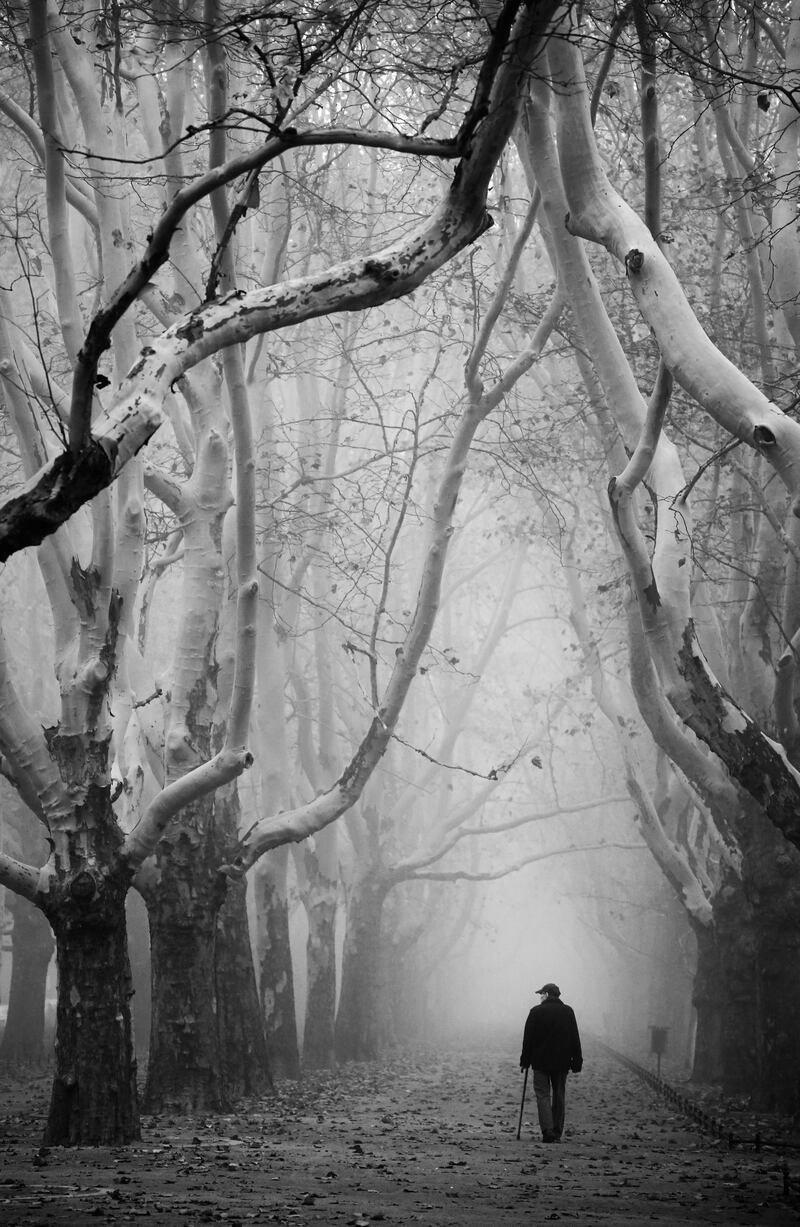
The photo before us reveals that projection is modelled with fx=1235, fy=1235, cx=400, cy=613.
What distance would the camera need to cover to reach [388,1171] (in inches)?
315

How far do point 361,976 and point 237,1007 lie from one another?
27.1 feet

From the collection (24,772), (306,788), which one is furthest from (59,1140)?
(306,788)

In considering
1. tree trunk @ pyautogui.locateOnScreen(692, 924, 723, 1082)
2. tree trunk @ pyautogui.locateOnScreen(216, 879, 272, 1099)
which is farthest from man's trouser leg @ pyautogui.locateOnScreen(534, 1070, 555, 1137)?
tree trunk @ pyautogui.locateOnScreen(692, 924, 723, 1082)

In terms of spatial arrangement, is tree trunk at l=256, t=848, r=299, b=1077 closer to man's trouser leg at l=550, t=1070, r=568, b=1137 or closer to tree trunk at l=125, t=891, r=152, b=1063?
man's trouser leg at l=550, t=1070, r=568, b=1137

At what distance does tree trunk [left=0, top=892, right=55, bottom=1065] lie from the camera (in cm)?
1967

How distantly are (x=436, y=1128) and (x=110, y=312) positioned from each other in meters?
9.01

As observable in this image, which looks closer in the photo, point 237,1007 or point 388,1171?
point 388,1171

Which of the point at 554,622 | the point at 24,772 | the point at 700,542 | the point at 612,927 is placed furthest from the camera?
the point at 554,622

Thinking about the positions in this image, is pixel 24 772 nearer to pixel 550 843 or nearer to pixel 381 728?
pixel 381 728

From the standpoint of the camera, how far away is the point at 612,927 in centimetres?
3750

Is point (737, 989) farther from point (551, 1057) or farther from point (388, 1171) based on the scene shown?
point (388, 1171)

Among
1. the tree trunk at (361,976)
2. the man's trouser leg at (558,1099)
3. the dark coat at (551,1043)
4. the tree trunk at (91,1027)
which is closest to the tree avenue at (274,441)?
the tree trunk at (91,1027)

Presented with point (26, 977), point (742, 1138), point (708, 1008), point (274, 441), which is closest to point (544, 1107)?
point (742, 1138)

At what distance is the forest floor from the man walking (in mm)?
389
